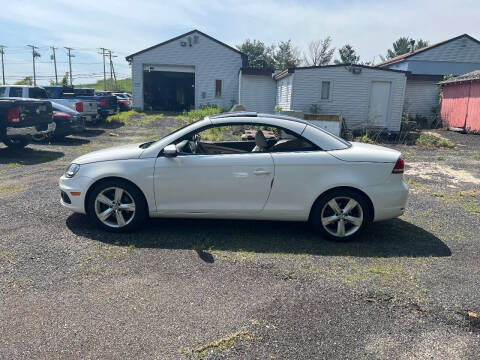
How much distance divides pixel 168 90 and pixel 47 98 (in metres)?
21.8

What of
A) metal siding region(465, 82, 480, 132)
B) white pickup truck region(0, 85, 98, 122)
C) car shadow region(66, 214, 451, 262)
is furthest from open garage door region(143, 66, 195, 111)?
car shadow region(66, 214, 451, 262)

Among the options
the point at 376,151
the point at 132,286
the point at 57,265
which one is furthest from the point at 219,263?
the point at 376,151

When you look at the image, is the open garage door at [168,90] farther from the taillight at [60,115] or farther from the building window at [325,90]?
the taillight at [60,115]

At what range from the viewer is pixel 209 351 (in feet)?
9.04

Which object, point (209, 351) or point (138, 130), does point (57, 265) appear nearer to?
point (209, 351)

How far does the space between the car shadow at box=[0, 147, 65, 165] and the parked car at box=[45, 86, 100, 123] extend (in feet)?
16.6

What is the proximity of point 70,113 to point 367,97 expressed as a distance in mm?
13619

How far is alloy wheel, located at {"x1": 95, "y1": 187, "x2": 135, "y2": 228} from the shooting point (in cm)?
486

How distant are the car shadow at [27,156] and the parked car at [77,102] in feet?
16.6

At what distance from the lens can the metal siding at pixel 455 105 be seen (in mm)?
20156

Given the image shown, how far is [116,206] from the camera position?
488 centimetres

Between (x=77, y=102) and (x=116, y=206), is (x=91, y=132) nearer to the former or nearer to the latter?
(x=77, y=102)

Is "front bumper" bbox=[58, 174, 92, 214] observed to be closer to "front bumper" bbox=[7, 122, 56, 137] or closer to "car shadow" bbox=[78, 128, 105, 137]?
"front bumper" bbox=[7, 122, 56, 137]

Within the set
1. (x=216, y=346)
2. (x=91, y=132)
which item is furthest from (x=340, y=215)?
(x=91, y=132)
